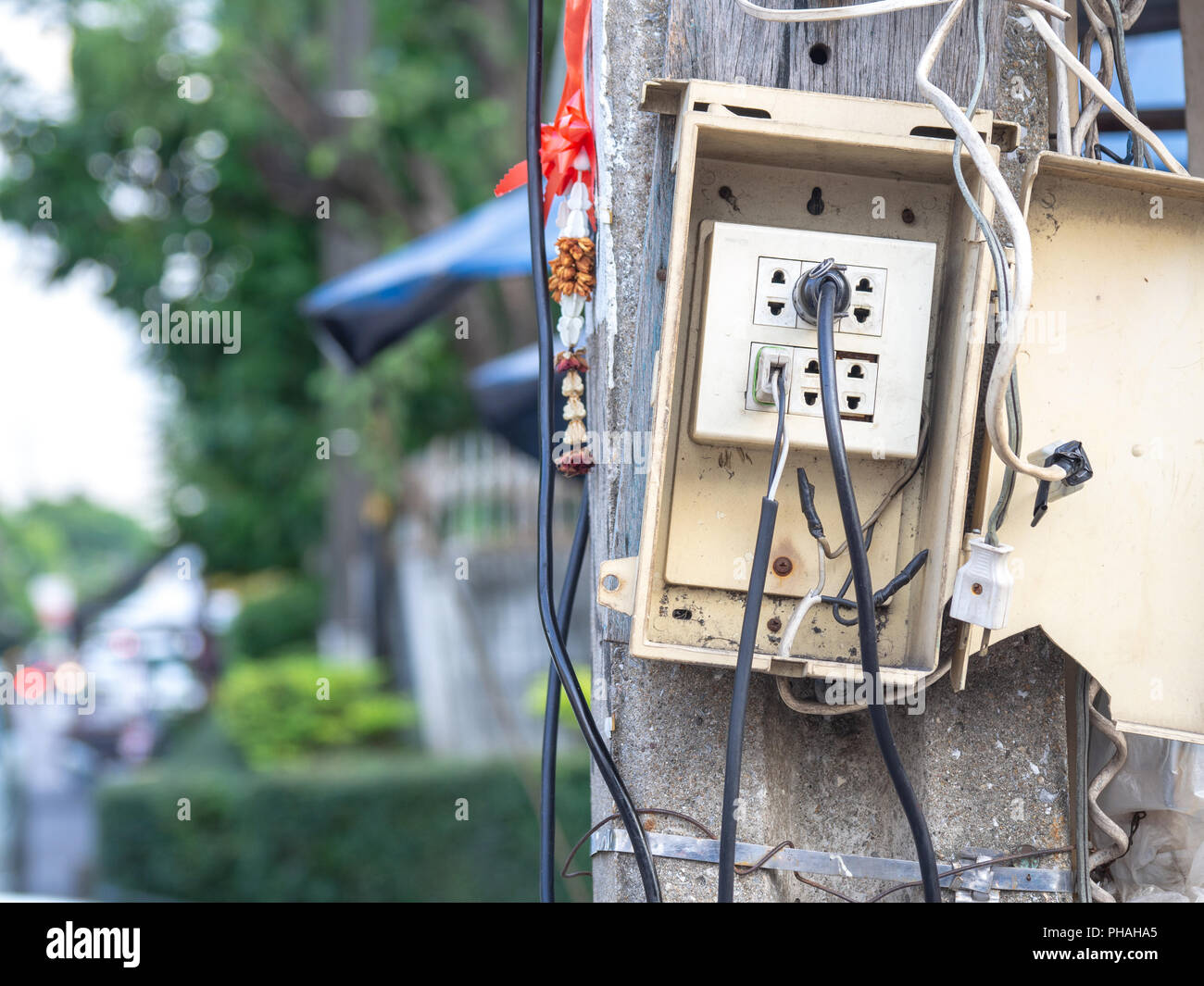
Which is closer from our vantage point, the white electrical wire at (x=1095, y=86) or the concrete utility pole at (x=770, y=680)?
the white electrical wire at (x=1095, y=86)

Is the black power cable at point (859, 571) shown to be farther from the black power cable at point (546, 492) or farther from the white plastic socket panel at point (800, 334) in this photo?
the black power cable at point (546, 492)

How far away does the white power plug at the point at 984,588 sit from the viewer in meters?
1.18

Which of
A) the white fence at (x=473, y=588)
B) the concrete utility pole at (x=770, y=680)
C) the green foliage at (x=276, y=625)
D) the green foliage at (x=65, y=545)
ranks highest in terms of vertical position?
the concrete utility pole at (x=770, y=680)

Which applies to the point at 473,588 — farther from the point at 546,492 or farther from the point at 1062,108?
the point at 1062,108

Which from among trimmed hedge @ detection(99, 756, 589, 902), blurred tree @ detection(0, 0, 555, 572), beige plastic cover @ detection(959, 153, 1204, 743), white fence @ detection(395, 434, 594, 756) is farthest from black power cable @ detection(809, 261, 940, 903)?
blurred tree @ detection(0, 0, 555, 572)

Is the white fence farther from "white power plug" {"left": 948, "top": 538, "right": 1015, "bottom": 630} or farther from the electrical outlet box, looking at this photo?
"white power plug" {"left": 948, "top": 538, "right": 1015, "bottom": 630}

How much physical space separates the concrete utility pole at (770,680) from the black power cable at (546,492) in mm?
44

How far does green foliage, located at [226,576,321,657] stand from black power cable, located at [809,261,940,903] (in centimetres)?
1064

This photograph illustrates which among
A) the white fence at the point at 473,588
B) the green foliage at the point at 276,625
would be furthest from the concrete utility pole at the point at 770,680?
the green foliage at the point at 276,625

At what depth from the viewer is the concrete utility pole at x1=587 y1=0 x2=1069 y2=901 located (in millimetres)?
1367

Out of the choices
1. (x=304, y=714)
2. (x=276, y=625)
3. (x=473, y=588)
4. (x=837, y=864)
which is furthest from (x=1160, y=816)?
(x=276, y=625)
